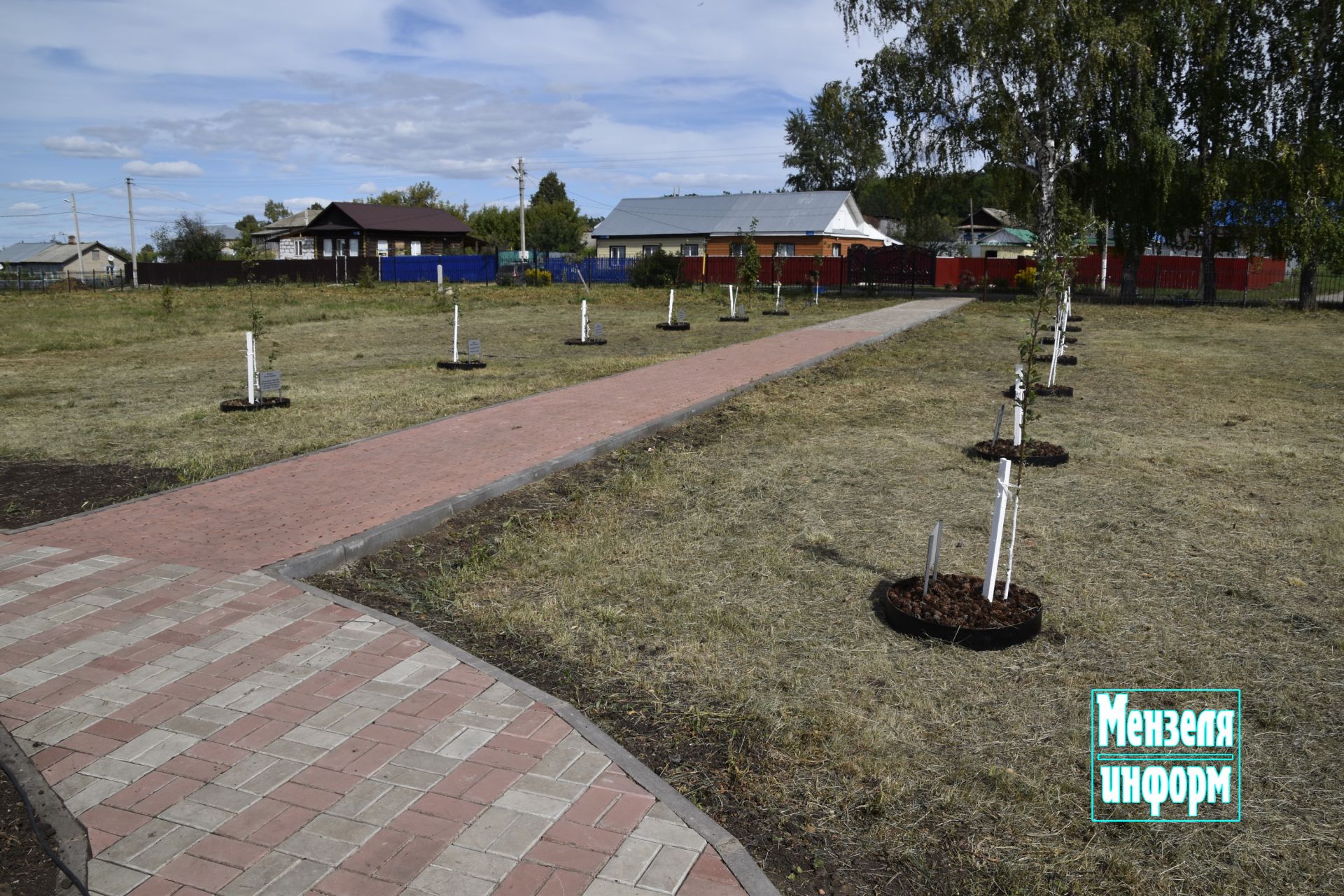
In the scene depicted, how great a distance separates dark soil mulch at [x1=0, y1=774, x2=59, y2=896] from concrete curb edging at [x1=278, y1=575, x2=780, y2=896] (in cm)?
174

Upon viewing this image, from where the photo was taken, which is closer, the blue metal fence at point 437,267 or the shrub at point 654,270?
the shrub at point 654,270

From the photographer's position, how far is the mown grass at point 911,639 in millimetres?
3242

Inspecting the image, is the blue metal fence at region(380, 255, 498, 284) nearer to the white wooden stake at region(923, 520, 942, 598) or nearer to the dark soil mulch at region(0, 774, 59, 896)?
the white wooden stake at region(923, 520, 942, 598)

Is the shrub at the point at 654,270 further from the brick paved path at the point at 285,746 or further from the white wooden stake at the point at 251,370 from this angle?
the brick paved path at the point at 285,746

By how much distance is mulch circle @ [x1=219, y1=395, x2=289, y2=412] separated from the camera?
1118 centimetres

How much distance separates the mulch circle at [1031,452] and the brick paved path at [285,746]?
5.53m

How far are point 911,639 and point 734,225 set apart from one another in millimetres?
54435

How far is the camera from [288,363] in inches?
663

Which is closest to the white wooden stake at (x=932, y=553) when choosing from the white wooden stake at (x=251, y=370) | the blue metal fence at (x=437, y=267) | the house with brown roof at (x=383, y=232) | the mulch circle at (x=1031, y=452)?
the mulch circle at (x=1031, y=452)

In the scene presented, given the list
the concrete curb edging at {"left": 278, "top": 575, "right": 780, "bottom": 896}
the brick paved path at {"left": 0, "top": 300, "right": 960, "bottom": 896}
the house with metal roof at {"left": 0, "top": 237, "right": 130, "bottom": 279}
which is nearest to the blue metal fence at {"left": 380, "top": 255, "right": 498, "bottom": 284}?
the brick paved path at {"left": 0, "top": 300, "right": 960, "bottom": 896}

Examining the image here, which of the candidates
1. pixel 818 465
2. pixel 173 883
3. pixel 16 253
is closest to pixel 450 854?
pixel 173 883

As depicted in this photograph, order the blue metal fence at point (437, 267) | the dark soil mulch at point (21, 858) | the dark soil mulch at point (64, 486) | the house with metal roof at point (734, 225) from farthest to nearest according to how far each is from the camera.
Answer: the house with metal roof at point (734, 225), the blue metal fence at point (437, 267), the dark soil mulch at point (64, 486), the dark soil mulch at point (21, 858)
